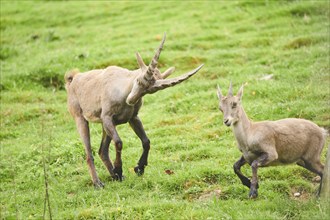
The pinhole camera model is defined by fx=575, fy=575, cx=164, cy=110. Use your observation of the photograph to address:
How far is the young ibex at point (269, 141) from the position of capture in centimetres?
808

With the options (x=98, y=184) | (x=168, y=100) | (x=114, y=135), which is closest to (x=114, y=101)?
(x=114, y=135)

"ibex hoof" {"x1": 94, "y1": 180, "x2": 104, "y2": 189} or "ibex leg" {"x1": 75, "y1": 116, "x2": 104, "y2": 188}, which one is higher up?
"ibex leg" {"x1": 75, "y1": 116, "x2": 104, "y2": 188}

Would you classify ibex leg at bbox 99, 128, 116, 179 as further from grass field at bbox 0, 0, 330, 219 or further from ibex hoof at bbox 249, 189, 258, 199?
ibex hoof at bbox 249, 189, 258, 199

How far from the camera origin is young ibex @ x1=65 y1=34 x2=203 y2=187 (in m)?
8.82

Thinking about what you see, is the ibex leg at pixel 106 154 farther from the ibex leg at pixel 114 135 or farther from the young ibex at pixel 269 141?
the young ibex at pixel 269 141

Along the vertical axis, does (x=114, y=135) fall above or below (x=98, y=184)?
above

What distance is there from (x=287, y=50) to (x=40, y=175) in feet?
28.7

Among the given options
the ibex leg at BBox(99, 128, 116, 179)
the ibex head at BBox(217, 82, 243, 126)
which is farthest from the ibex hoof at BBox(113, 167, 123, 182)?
the ibex head at BBox(217, 82, 243, 126)

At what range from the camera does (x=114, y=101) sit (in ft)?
31.0

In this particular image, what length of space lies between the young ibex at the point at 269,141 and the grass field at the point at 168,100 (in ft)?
1.57

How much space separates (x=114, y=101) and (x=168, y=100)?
490 cm

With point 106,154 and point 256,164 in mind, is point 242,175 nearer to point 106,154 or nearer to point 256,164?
point 256,164

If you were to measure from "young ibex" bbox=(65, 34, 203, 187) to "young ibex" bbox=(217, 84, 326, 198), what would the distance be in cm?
97

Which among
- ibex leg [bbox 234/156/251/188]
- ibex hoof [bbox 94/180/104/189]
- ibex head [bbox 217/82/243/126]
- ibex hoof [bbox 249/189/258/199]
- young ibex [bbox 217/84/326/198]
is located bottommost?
ibex hoof [bbox 94/180/104/189]
